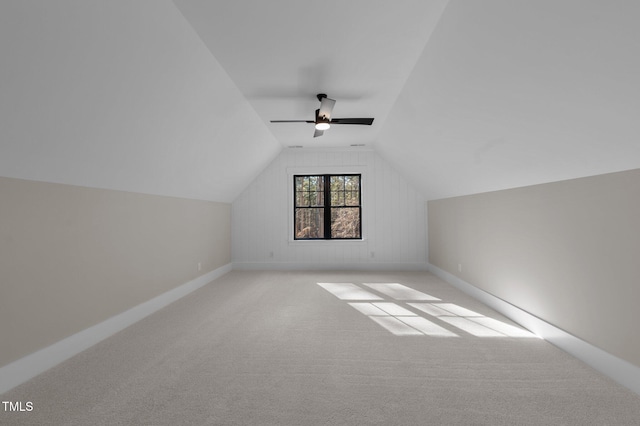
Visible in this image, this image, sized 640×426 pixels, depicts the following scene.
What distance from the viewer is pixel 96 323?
2.84 metres

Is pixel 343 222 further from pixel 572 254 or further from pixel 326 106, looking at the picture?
pixel 572 254

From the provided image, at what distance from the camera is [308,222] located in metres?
6.71

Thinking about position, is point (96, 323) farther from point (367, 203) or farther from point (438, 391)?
point (367, 203)

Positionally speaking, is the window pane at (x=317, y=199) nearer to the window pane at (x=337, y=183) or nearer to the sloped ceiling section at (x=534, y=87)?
the window pane at (x=337, y=183)

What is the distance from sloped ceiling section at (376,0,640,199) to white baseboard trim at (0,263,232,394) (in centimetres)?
392

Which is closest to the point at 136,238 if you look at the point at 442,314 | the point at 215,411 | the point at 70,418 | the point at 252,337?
the point at 252,337

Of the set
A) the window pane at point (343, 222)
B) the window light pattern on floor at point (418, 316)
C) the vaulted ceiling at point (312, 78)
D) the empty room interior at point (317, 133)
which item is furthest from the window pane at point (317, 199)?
the vaulted ceiling at point (312, 78)

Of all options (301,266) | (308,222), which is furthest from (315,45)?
(301,266)

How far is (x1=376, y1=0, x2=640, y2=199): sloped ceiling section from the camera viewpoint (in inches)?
58.6

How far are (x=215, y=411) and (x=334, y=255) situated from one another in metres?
4.80

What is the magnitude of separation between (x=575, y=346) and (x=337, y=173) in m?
4.86

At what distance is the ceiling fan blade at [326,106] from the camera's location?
3.22 metres

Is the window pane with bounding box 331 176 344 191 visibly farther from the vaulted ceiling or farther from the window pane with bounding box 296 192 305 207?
the vaulted ceiling

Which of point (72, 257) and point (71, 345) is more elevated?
point (72, 257)
